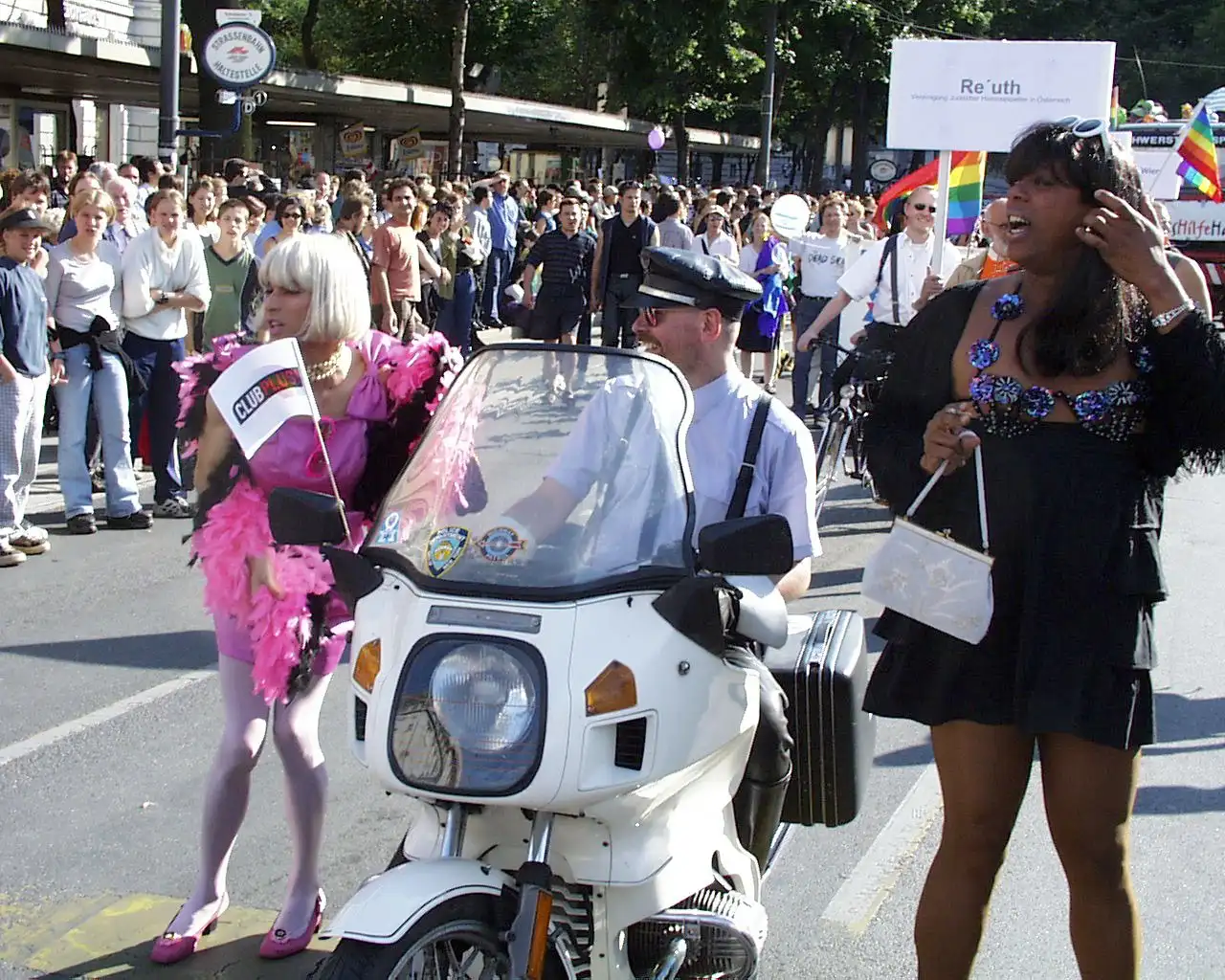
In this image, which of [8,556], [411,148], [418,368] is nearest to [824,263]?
[8,556]

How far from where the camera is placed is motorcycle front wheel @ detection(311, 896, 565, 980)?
2.62m

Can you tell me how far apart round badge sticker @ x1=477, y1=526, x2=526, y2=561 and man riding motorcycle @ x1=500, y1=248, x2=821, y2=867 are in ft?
1.57

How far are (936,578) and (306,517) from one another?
1.20 metres

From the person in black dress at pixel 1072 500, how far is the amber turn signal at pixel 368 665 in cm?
100

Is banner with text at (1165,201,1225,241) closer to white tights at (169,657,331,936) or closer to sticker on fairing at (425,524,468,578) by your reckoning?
white tights at (169,657,331,936)

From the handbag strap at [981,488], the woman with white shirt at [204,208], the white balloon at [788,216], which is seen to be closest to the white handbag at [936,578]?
the handbag strap at [981,488]

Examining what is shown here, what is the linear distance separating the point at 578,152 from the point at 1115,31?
31065 mm

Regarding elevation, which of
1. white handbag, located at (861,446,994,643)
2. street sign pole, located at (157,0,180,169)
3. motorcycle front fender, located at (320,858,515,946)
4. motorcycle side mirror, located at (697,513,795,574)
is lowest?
motorcycle front fender, located at (320,858,515,946)

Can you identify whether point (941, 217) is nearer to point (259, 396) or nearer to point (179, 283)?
point (179, 283)

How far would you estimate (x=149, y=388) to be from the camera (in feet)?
31.8

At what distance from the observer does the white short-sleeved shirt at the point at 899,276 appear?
9.41 m

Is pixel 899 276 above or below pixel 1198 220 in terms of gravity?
below

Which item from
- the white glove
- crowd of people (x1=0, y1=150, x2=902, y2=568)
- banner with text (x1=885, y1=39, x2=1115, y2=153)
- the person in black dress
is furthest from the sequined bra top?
banner with text (x1=885, y1=39, x2=1115, y2=153)

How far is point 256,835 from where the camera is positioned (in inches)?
190
